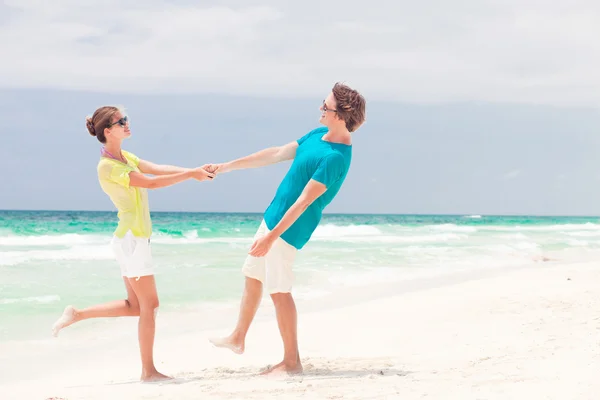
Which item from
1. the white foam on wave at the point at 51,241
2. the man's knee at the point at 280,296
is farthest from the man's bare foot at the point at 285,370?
the white foam on wave at the point at 51,241

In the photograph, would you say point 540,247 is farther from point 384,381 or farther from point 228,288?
point 384,381

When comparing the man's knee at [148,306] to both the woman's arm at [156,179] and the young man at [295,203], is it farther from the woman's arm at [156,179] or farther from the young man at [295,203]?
the woman's arm at [156,179]

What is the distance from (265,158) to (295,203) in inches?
25.0

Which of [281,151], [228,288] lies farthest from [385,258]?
[281,151]

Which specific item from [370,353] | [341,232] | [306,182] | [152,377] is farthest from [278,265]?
[341,232]

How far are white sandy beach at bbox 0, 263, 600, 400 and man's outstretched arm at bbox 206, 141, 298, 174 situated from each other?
146 centimetres

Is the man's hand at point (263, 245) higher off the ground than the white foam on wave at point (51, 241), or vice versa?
the man's hand at point (263, 245)

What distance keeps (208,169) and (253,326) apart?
245cm

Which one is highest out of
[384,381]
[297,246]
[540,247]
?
[297,246]

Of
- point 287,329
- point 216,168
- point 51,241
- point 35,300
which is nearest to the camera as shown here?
point 287,329

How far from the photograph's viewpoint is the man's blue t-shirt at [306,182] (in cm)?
452

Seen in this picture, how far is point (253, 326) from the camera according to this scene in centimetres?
719

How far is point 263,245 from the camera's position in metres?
4.48

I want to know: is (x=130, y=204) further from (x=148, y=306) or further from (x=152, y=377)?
(x=152, y=377)
